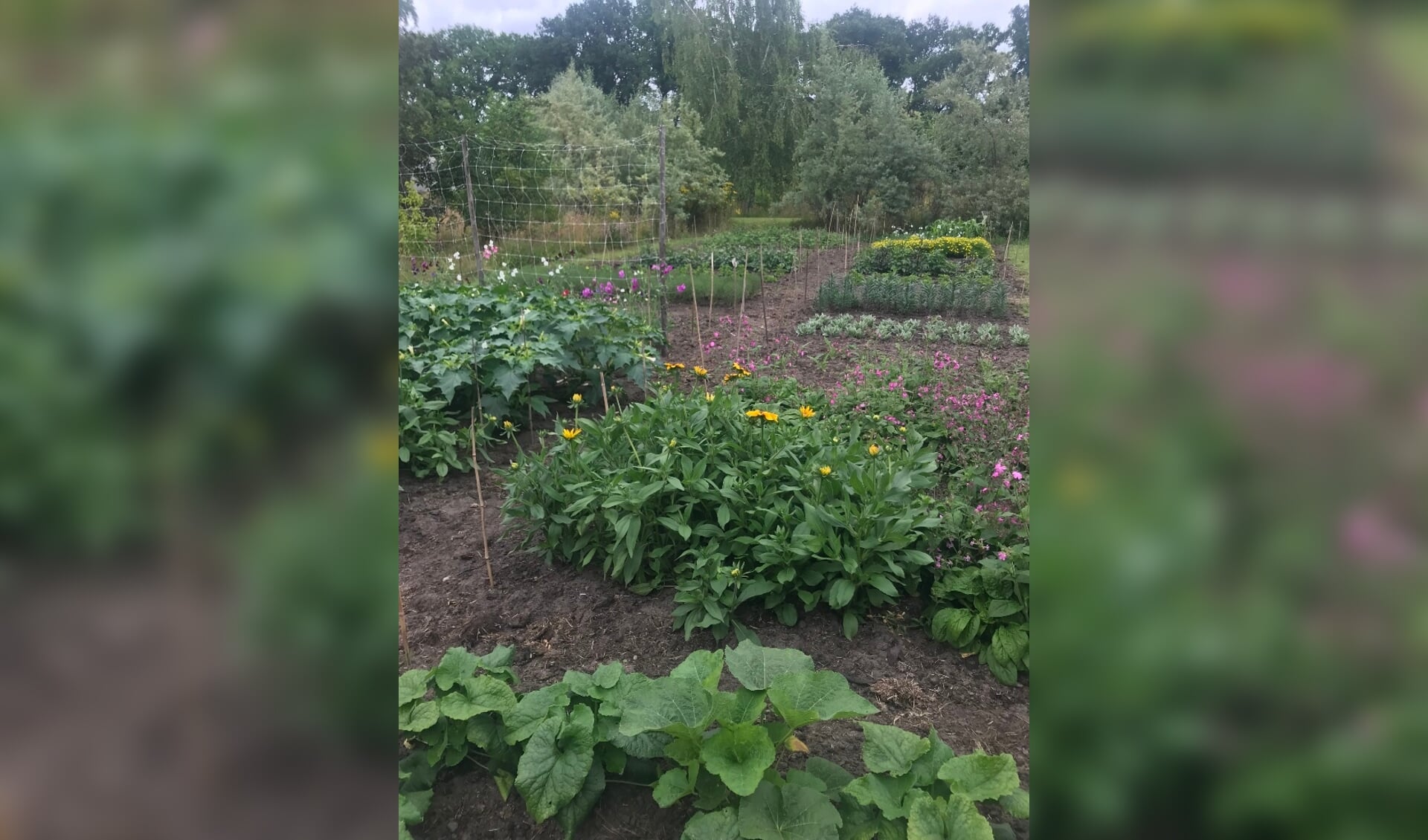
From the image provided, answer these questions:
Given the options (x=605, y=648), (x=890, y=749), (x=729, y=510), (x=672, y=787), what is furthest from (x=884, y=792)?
(x=729, y=510)

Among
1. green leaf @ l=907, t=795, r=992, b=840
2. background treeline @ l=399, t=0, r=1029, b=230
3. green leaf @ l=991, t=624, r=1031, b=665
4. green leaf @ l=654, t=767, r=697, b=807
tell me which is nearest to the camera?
green leaf @ l=907, t=795, r=992, b=840

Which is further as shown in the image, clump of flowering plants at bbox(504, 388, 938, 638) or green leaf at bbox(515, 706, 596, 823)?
clump of flowering plants at bbox(504, 388, 938, 638)

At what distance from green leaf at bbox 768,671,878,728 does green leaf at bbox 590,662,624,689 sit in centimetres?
38

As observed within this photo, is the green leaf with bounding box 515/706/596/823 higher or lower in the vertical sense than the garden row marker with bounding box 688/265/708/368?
lower

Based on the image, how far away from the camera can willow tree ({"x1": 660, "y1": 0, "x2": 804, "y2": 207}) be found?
20.3 m

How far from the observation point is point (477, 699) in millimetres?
1689

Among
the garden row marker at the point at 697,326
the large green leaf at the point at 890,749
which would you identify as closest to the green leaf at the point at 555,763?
the large green leaf at the point at 890,749

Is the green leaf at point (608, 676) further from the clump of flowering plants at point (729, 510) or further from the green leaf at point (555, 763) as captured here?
the clump of flowering plants at point (729, 510)

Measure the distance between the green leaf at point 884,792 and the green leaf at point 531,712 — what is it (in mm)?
659

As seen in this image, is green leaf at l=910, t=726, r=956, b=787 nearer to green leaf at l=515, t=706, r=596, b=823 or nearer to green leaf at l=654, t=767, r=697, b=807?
green leaf at l=654, t=767, r=697, b=807
